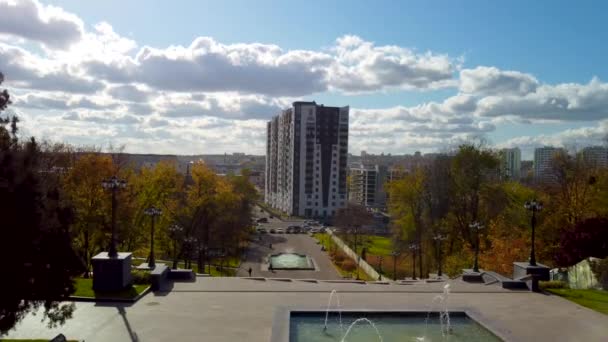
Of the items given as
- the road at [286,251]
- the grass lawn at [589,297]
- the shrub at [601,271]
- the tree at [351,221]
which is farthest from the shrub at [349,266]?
the grass lawn at [589,297]

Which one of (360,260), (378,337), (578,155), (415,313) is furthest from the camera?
(360,260)

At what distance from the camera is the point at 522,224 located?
120 feet

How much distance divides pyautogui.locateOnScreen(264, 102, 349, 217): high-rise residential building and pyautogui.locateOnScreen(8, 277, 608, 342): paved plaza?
85393 mm

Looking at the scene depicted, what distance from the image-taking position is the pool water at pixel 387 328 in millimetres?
13906

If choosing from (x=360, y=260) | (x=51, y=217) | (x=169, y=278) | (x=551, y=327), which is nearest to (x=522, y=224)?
(x=360, y=260)

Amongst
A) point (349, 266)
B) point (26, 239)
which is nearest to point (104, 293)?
point (26, 239)

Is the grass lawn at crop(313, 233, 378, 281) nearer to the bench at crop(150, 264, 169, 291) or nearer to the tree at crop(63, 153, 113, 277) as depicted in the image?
the tree at crop(63, 153, 113, 277)

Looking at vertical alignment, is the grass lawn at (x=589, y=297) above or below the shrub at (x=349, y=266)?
above

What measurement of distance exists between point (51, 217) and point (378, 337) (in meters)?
8.46

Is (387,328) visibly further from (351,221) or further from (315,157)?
(315,157)

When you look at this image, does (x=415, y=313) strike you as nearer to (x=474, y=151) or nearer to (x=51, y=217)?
(x=51, y=217)

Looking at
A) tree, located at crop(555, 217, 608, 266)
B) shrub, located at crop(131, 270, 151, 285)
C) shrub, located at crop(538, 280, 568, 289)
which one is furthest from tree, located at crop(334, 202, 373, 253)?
shrub, located at crop(131, 270, 151, 285)

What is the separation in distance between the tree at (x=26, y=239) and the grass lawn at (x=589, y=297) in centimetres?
1602

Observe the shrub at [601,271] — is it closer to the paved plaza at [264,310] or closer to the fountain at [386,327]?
the paved plaza at [264,310]
